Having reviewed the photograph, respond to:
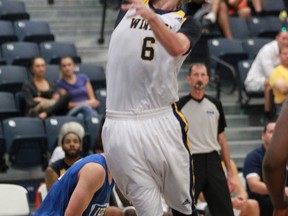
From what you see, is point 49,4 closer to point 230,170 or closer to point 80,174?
point 230,170

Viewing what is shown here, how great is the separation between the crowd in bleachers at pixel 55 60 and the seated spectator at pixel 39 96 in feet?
0.45

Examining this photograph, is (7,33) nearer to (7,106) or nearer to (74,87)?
(74,87)

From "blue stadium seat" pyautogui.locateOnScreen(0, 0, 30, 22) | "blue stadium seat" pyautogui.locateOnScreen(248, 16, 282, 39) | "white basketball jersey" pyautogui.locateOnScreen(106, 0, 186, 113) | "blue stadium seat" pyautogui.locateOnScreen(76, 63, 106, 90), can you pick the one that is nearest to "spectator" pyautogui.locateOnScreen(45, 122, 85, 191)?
"blue stadium seat" pyautogui.locateOnScreen(76, 63, 106, 90)

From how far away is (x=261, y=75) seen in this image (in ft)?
37.9

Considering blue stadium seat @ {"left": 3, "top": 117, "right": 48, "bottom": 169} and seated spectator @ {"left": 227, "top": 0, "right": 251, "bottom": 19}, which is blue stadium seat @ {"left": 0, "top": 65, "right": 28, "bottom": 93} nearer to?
blue stadium seat @ {"left": 3, "top": 117, "right": 48, "bottom": 169}

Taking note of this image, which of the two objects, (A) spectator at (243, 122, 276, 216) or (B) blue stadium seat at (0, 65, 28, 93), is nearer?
(A) spectator at (243, 122, 276, 216)

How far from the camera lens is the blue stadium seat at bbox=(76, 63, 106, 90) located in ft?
38.5

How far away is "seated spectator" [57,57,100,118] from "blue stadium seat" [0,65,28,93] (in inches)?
18.7

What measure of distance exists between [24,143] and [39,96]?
0.93 metres

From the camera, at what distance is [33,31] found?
12.5 meters

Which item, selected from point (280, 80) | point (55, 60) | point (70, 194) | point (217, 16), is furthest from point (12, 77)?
point (70, 194)

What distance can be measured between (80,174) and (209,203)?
8.54 ft

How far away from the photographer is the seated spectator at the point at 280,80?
35.7 feet

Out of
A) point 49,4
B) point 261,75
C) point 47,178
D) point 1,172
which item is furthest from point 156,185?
point 49,4
